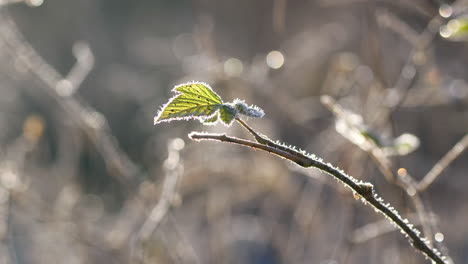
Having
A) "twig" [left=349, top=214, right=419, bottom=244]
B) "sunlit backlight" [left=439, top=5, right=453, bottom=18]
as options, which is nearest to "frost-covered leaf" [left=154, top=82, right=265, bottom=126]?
"twig" [left=349, top=214, right=419, bottom=244]

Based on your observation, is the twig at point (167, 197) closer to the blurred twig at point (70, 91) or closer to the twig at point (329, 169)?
the blurred twig at point (70, 91)

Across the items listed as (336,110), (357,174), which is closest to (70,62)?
(357,174)

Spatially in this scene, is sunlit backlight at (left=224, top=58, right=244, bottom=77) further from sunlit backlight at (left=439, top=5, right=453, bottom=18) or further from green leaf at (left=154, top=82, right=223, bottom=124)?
green leaf at (left=154, top=82, right=223, bottom=124)

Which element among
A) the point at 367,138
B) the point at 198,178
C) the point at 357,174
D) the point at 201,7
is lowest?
the point at 367,138

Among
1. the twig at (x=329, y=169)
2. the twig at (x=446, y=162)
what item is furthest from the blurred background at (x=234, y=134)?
the twig at (x=329, y=169)

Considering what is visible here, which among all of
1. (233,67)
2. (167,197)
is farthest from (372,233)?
(233,67)

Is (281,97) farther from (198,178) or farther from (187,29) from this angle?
(187,29)
